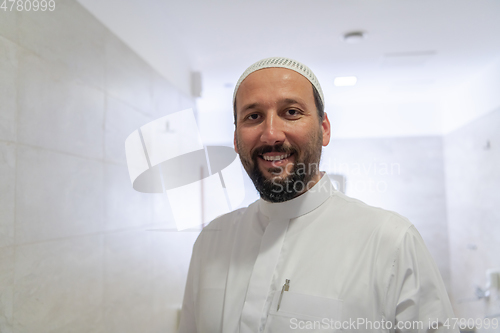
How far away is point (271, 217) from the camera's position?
30.4 inches

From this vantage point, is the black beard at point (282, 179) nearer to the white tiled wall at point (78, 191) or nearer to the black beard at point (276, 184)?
the black beard at point (276, 184)

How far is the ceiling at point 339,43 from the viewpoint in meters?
1.15

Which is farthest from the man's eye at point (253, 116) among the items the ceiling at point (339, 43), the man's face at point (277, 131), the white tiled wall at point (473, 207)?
the white tiled wall at point (473, 207)

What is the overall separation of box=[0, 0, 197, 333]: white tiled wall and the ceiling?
14 cm

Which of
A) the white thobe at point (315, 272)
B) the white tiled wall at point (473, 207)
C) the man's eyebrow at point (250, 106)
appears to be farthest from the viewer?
the white tiled wall at point (473, 207)

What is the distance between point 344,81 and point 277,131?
1.97ft

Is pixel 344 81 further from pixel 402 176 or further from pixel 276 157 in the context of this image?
pixel 276 157

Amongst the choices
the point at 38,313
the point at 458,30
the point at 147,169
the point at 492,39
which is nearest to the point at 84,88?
the point at 147,169

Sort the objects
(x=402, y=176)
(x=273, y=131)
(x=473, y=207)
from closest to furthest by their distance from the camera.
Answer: (x=273, y=131), (x=402, y=176), (x=473, y=207)

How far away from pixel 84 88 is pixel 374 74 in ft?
3.13

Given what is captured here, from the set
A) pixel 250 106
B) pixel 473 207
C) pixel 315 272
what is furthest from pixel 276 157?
pixel 473 207

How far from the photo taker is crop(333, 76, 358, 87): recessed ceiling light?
114cm

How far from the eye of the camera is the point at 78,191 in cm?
91

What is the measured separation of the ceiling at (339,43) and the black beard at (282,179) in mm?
435
